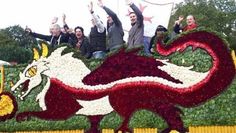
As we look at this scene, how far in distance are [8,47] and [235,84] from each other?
4460 cm

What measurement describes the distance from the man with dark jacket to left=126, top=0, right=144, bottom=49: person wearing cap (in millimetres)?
1770

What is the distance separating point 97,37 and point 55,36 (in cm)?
128

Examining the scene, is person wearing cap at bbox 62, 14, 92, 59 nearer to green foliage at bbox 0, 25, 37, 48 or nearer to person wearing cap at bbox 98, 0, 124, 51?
person wearing cap at bbox 98, 0, 124, 51

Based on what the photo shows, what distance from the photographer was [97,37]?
11.8 meters

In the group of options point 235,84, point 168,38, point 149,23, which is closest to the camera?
point 235,84

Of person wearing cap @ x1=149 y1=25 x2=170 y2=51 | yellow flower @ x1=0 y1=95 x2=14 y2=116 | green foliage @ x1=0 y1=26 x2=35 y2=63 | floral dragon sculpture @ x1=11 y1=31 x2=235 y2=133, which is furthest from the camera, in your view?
green foliage @ x1=0 y1=26 x2=35 y2=63

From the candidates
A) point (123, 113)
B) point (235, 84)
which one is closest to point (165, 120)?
point (123, 113)

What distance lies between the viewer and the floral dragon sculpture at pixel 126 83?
10883mm

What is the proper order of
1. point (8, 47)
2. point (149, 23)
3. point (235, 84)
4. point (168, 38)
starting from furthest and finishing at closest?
point (8, 47) → point (149, 23) → point (168, 38) → point (235, 84)

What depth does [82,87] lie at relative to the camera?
11594 mm

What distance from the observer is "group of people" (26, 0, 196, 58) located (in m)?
11.4

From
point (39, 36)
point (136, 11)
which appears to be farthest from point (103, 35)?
point (39, 36)

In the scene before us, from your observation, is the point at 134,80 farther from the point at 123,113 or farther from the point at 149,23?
the point at 149,23

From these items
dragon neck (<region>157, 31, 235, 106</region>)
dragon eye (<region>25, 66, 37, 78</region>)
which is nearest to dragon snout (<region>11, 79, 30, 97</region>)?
dragon eye (<region>25, 66, 37, 78</region>)
